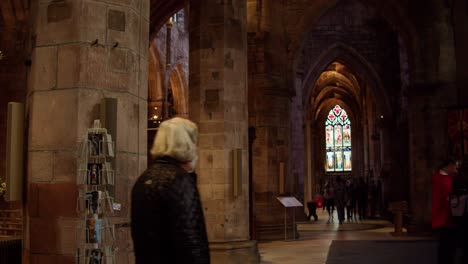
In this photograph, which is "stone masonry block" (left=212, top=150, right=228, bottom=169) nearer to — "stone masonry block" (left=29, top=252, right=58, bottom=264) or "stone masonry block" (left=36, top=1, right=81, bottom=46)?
"stone masonry block" (left=36, top=1, right=81, bottom=46)

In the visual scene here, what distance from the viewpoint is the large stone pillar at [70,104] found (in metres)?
5.07

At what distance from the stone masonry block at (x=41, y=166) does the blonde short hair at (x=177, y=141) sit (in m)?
2.64

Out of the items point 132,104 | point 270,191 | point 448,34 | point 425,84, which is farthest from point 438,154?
point 132,104

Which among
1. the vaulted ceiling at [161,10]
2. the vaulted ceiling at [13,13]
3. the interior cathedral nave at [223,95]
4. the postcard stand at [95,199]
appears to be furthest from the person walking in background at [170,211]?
the vaulted ceiling at [161,10]

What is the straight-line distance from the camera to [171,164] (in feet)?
8.93

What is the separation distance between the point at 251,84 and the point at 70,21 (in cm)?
1139

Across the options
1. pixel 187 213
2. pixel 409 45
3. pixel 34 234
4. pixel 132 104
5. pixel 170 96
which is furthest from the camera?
pixel 170 96

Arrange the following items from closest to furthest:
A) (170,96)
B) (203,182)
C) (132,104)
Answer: (132,104)
(203,182)
(170,96)

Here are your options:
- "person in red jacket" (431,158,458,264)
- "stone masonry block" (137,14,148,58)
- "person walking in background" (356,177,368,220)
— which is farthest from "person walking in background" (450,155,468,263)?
"person walking in background" (356,177,368,220)

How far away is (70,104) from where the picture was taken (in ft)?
16.9

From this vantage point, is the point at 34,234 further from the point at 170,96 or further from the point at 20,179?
the point at 170,96

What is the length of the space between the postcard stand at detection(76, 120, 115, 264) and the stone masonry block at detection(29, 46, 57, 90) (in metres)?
0.70

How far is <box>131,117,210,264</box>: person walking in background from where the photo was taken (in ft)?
8.36

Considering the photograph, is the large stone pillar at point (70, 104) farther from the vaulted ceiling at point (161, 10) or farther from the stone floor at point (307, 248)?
the vaulted ceiling at point (161, 10)
